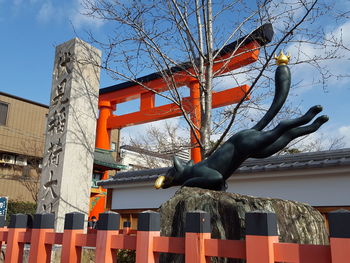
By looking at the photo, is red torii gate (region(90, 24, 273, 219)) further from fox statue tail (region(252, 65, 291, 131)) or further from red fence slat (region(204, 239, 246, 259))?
red fence slat (region(204, 239, 246, 259))

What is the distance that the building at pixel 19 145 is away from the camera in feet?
62.8

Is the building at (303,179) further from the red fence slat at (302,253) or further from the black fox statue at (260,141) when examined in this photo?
the red fence slat at (302,253)

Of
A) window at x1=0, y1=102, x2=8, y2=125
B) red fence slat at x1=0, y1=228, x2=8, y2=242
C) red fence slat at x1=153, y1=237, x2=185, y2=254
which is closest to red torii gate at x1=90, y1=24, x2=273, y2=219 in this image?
red fence slat at x1=0, y1=228, x2=8, y2=242

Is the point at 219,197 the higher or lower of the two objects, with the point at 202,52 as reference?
lower

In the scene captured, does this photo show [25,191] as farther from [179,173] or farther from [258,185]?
[179,173]

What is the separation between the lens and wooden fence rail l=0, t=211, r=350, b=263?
1.47 m

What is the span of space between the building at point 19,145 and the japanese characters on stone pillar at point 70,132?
13349 millimetres

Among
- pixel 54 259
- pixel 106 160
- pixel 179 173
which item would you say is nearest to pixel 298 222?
pixel 179 173

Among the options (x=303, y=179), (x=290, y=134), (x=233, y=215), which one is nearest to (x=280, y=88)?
(x=290, y=134)

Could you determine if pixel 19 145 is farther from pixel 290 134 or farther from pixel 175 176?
pixel 290 134

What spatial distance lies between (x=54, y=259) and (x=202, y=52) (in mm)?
4195

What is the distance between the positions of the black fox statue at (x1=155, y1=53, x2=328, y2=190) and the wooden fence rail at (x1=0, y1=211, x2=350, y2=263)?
143 cm

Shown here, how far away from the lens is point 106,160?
15117 millimetres

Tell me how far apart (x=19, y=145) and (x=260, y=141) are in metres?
19.2
